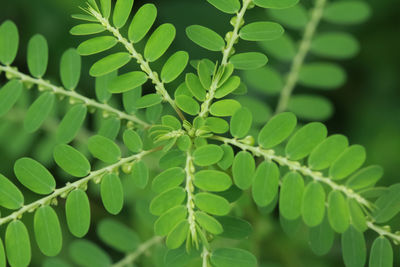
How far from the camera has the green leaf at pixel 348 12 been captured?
6.45 ft

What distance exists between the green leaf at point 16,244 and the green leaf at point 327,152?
735mm

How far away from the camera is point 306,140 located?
1.29 m

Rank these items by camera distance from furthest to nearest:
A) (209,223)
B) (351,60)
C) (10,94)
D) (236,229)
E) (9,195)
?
1. (351,60)
2. (10,94)
3. (236,229)
4. (9,195)
5. (209,223)

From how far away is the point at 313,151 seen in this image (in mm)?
1269

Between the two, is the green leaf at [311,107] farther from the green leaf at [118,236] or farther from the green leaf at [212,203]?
the green leaf at [212,203]

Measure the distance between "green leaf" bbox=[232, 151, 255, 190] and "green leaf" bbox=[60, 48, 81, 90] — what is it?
0.62 m

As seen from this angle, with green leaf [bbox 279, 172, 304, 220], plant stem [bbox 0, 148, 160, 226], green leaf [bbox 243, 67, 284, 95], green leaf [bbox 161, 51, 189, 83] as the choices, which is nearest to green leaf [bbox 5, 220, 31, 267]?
plant stem [bbox 0, 148, 160, 226]

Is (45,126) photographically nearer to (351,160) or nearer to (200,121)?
(200,121)

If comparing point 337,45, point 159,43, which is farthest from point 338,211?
point 337,45

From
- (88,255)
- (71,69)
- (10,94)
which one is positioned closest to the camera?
(10,94)

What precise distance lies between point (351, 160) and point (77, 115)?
2.59 ft

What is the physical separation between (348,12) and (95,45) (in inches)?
44.1

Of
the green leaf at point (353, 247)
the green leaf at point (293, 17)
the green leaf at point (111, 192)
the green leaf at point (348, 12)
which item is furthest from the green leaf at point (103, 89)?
the green leaf at point (348, 12)

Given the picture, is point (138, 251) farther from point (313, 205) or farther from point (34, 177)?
point (313, 205)
